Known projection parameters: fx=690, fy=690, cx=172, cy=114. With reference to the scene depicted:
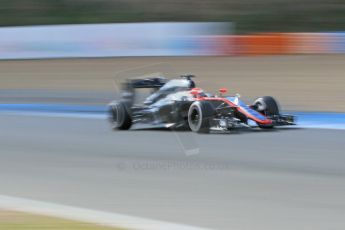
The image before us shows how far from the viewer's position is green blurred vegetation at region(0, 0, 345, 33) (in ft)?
82.9

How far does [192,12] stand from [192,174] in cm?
2113

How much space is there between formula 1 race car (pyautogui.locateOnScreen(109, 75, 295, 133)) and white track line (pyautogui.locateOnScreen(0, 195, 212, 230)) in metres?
3.54

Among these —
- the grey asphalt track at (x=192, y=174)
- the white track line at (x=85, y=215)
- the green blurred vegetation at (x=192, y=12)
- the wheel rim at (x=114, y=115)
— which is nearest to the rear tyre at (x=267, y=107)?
the grey asphalt track at (x=192, y=174)

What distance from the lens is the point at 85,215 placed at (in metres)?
4.75

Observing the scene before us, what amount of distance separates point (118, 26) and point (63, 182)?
14824 millimetres

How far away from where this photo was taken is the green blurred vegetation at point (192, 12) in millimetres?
25266

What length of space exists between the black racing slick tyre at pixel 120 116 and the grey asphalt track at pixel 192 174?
19cm

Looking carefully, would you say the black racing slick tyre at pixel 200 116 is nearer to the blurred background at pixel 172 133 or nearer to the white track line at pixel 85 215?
the blurred background at pixel 172 133

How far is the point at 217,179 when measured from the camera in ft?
20.1

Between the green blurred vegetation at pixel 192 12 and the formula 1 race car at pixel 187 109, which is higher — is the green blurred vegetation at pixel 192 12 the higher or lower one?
the higher one

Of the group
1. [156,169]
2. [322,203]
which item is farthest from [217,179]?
[322,203]

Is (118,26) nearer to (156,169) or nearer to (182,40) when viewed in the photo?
(182,40)

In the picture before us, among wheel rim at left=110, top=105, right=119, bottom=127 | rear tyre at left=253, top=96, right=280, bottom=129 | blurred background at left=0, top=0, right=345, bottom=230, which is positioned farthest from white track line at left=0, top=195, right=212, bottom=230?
rear tyre at left=253, top=96, right=280, bottom=129

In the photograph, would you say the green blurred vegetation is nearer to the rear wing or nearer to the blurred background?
the blurred background
